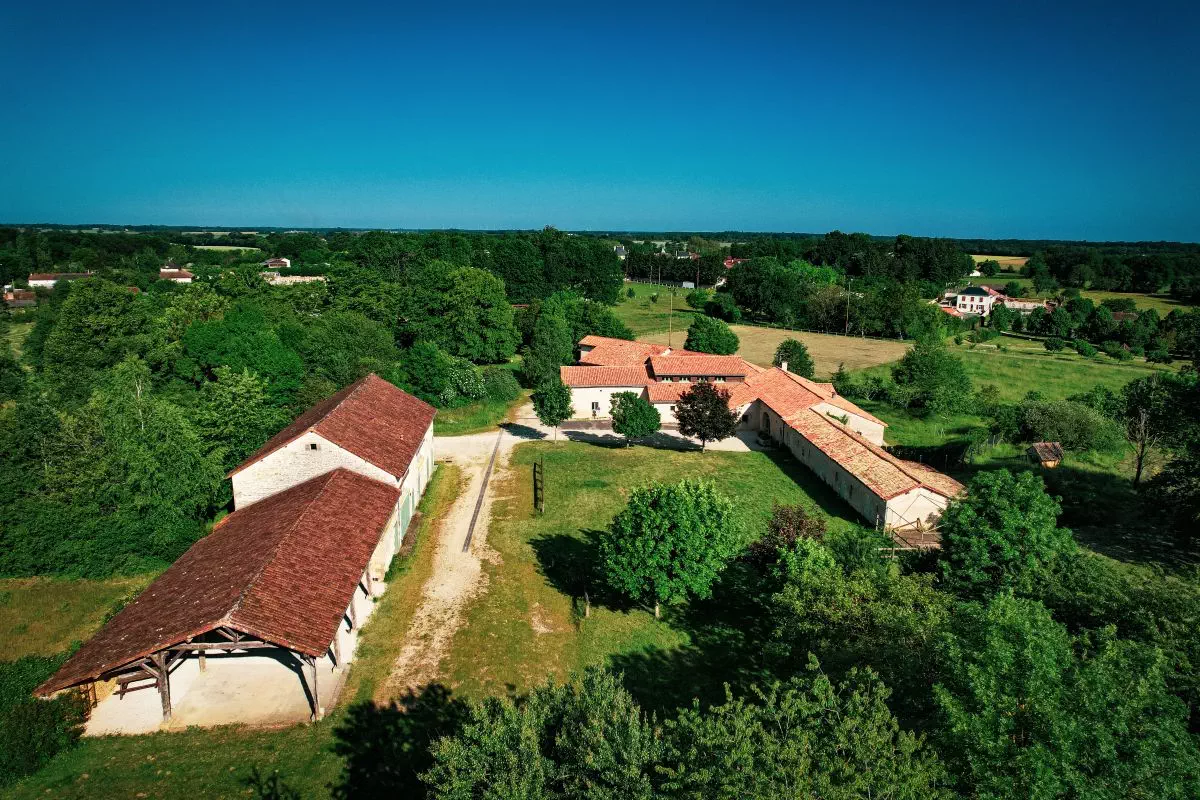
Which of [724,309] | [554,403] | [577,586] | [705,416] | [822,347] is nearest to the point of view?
[577,586]

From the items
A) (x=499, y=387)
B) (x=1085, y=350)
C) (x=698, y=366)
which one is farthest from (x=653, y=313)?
(x=1085, y=350)

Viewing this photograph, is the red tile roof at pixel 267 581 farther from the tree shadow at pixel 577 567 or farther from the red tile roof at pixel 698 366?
the red tile roof at pixel 698 366

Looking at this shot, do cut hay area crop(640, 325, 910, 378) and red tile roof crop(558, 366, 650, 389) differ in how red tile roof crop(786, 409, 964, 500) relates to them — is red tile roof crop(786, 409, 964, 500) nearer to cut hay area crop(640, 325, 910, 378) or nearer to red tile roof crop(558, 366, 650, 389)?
red tile roof crop(558, 366, 650, 389)

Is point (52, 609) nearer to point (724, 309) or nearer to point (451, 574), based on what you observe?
point (451, 574)

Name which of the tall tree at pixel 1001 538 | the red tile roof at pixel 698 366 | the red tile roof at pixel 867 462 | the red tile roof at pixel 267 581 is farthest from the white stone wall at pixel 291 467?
the red tile roof at pixel 698 366

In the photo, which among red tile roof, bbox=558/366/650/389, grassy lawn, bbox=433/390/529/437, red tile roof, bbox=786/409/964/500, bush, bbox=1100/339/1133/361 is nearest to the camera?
red tile roof, bbox=786/409/964/500

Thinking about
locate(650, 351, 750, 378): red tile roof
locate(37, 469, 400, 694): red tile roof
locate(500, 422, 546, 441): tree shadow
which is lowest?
locate(500, 422, 546, 441): tree shadow

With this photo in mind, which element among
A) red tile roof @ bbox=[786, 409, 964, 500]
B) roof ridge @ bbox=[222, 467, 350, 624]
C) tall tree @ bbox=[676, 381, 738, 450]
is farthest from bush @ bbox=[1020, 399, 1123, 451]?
roof ridge @ bbox=[222, 467, 350, 624]
